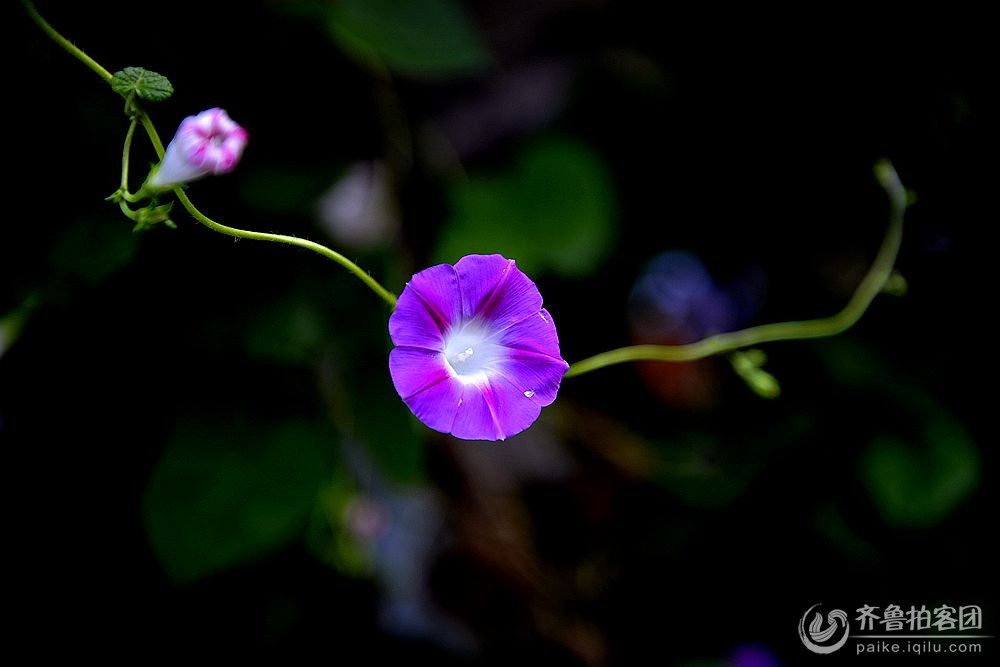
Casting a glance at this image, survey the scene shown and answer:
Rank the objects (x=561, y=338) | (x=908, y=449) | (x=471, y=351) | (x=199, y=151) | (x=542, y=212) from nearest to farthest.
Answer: (x=199, y=151) → (x=471, y=351) → (x=908, y=449) → (x=542, y=212) → (x=561, y=338)

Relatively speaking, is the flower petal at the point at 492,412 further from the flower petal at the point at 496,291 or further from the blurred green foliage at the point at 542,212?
the blurred green foliage at the point at 542,212

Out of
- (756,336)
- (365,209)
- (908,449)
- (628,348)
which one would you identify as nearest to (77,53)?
(628,348)

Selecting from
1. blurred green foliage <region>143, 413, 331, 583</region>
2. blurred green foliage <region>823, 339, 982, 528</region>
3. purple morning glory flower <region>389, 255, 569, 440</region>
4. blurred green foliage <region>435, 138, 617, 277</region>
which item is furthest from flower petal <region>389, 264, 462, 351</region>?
blurred green foliage <region>823, 339, 982, 528</region>

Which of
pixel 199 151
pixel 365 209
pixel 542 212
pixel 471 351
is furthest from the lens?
pixel 365 209

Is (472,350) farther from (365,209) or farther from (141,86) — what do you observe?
(365,209)

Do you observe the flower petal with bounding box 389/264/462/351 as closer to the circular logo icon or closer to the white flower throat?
the white flower throat
